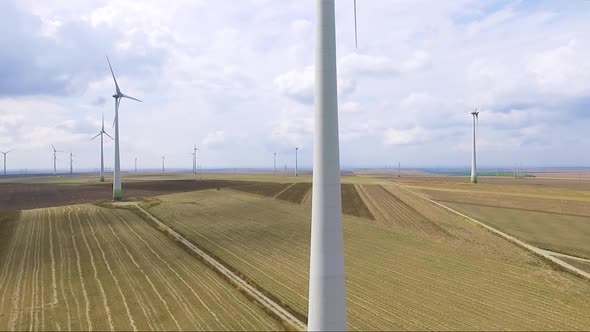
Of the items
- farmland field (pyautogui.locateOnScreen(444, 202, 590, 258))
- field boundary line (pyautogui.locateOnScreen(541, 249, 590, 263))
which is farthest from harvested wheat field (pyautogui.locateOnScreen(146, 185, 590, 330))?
farmland field (pyautogui.locateOnScreen(444, 202, 590, 258))

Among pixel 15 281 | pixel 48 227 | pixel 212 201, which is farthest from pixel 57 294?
pixel 212 201

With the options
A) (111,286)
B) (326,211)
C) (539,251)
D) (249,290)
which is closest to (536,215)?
(539,251)

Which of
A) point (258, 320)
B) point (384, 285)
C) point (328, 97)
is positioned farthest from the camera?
point (384, 285)

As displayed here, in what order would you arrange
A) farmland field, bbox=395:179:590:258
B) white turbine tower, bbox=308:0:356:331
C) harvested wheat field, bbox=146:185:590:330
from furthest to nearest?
farmland field, bbox=395:179:590:258 < harvested wheat field, bbox=146:185:590:330 < white turbine tower, bbox=308:0:356:331

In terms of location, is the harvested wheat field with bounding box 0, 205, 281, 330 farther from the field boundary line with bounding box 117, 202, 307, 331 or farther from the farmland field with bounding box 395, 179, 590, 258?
the farmland field with bounding box 395, 179, 590, 258

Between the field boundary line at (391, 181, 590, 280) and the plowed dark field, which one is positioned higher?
the plowed dark field

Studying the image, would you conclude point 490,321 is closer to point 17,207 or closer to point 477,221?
point 477,221
